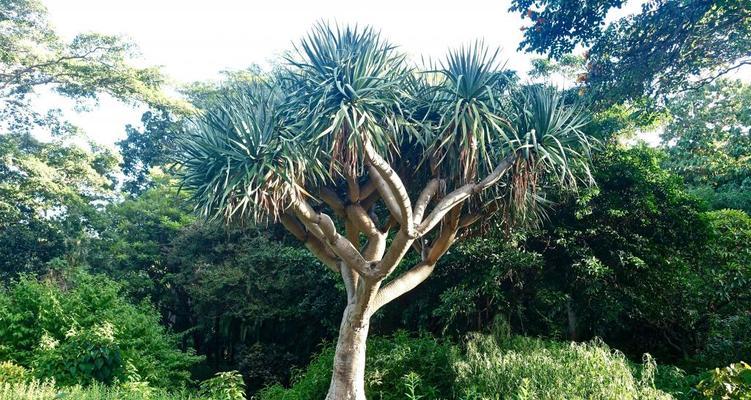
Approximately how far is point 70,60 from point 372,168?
11.3 meters

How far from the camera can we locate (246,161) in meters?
6.04

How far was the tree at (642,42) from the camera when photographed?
7.89m

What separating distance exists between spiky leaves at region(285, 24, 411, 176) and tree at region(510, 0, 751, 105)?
109 inches

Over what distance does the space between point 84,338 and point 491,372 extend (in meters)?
5.47

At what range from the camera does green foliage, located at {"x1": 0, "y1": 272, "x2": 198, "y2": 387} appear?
7.41 meters

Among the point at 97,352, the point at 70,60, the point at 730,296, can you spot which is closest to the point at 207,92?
the point at 70,60

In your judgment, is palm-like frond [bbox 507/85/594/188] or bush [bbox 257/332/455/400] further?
bush [bbox 257/332/455/400]

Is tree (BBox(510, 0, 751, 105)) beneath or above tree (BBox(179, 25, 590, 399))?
above

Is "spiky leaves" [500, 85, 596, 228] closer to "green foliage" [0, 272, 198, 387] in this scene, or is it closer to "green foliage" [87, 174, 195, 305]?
"green foliage" [0, 272, 198, 387]

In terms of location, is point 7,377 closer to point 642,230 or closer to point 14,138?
point 642,230

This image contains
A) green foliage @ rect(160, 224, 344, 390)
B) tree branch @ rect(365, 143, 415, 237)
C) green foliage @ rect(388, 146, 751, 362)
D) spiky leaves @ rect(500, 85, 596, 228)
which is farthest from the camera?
green foliage @ rect(160, 224, 344, 390)

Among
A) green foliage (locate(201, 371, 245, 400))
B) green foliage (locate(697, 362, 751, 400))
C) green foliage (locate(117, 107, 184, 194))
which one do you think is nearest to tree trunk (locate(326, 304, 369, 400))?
green foliage (locate(201, 371, 245, 400))

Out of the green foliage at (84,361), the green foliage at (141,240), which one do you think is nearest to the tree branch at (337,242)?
the green foliage at (84,361)

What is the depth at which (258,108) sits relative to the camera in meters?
6.50
